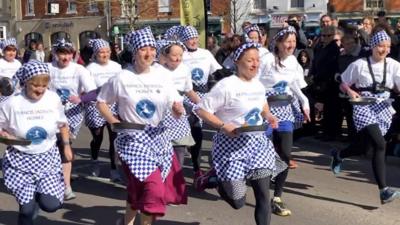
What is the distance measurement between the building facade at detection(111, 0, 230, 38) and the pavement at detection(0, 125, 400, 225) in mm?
35598

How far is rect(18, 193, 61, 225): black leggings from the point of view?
5109mm

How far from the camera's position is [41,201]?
5164mm

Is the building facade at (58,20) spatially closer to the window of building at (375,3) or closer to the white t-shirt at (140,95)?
the window of building at (375,3)

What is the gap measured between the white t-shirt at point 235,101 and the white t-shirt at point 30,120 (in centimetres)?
125

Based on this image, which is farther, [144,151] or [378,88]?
[378,88]

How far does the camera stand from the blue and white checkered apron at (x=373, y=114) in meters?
6.74

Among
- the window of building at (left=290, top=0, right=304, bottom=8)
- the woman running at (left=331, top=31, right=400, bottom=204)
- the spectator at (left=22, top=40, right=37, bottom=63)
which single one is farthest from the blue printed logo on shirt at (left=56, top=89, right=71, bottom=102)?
the window of building at (left=290, top=0, right=304, bottom=8)

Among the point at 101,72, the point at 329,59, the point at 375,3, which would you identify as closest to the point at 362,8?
the point at 375,3

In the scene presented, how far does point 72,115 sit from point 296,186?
2.82 m

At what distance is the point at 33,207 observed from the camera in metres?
5.16

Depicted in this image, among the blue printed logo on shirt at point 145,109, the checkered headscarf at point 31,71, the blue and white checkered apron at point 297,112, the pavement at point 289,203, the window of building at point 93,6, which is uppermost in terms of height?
the window of building at point 93,6

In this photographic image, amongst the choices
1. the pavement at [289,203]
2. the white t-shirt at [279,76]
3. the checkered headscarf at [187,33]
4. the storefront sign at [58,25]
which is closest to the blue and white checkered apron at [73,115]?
the pavement at [289,203]

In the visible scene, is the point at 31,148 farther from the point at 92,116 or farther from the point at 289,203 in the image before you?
the point at 289,203

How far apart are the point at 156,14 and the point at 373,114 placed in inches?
1573
